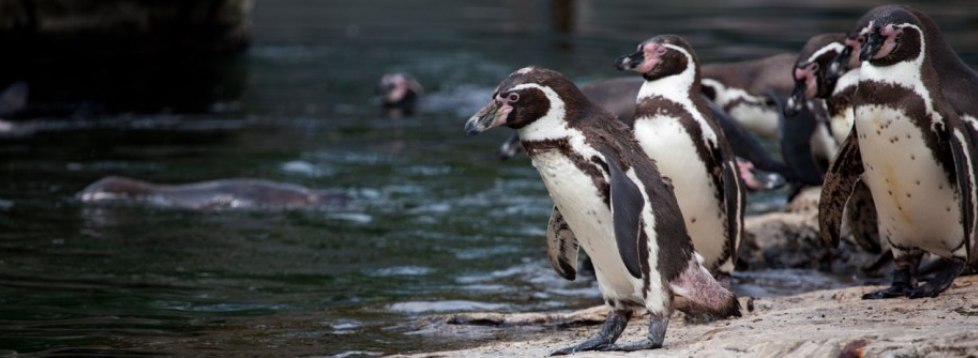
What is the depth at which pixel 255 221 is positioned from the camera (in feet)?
30.1

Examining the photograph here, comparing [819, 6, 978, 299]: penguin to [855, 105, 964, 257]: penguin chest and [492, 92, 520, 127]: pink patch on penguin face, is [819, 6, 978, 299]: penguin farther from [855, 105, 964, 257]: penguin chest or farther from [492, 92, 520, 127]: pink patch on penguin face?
[492, 92, 520, 127]: pink patch on penguin face

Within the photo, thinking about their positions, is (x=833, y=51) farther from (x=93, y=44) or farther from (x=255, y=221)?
(x=93, y=44)

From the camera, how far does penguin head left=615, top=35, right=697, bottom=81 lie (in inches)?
252

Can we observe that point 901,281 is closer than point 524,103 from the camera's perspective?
No

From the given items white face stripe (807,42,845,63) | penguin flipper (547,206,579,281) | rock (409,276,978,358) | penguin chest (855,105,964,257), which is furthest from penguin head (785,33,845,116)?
penguin flipper (547,206,579,281)

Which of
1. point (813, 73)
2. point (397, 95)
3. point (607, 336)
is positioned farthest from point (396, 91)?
point (607, 336)

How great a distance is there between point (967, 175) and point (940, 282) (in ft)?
1.68

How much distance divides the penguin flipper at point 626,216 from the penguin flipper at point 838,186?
1.61m

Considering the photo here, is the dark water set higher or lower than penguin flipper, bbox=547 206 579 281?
lower

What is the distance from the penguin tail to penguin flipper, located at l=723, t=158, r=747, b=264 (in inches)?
42.7

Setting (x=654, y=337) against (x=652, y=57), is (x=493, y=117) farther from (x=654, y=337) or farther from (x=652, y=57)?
(x=652, y=57)

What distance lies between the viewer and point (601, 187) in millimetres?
4887

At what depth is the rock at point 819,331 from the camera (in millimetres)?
4379

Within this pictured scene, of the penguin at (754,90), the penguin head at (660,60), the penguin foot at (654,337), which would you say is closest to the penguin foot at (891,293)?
the penguin head at (660,60)
